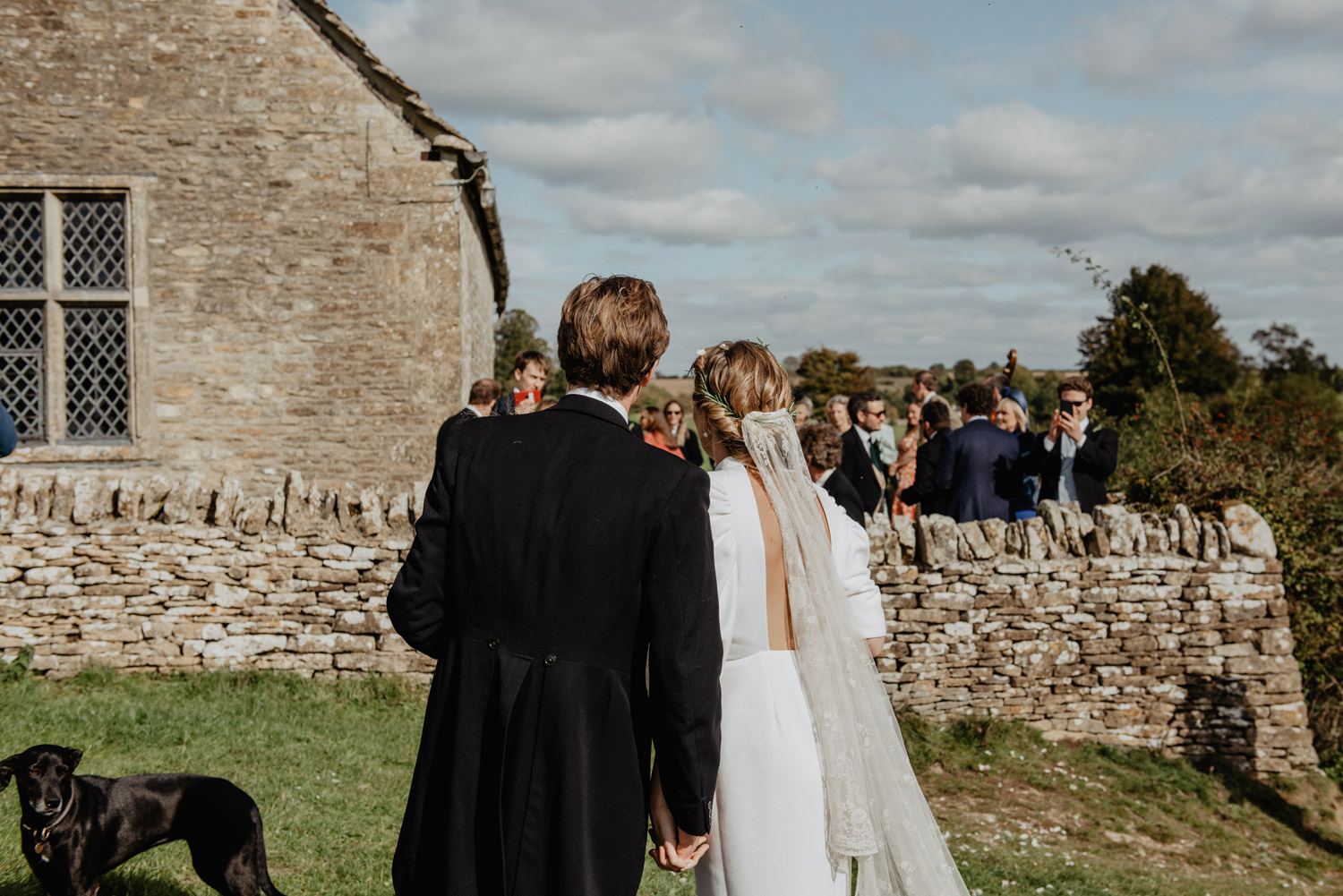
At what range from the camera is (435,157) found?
9102 mm

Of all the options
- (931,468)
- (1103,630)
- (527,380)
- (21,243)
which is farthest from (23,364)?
(1103,630)

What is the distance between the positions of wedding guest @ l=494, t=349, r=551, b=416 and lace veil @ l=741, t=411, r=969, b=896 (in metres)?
4.24

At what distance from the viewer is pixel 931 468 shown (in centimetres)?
753

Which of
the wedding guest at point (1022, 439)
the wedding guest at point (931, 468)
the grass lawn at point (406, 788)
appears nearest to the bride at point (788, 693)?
the grass lawn at point (406, 788)

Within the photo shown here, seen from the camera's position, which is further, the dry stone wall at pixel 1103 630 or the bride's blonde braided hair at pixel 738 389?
the dry stone wall at pixel 1103 630

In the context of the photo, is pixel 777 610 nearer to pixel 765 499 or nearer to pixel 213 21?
pixel 765 499

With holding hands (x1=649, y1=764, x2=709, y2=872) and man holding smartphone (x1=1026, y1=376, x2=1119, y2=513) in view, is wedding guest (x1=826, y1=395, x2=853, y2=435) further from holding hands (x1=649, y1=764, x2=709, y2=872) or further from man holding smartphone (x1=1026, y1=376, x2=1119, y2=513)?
holding hands (x1=649, y1=764, x2=709, y2=872)

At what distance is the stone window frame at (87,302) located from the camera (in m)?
8.64

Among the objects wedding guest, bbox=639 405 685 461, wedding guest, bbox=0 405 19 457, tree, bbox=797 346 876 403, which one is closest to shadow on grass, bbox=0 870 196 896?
wedding guest, bbox=0 405 19 457

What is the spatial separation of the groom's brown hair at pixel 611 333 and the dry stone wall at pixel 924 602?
480 centimetres

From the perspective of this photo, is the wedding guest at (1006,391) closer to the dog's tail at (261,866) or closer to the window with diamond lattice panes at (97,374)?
the dog's tail at (261,866)

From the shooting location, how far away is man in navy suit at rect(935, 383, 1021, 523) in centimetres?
727

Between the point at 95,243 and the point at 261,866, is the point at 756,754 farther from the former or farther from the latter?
the point at 95,243

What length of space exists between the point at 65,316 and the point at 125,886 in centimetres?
675
